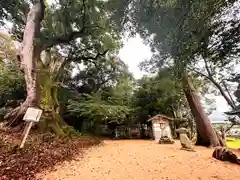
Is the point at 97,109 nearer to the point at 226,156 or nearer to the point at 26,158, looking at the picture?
the point at 26,158

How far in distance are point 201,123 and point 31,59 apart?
925cm

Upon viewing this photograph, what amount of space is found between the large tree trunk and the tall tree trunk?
23.2ft

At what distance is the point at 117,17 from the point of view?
5113 millimetres

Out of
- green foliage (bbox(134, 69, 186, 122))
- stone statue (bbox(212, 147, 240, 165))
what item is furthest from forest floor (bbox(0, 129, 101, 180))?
green foliage (bbox(134, 69, 186, 122))

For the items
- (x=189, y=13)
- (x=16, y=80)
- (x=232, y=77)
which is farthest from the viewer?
(x=16, y=80)

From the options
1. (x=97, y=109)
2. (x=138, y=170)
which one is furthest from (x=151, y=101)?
(x=138, y=170)

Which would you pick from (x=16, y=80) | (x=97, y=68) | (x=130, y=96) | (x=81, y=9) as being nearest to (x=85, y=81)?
(x=97, y=68)

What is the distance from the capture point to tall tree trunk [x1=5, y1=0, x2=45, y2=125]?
23.0 ft

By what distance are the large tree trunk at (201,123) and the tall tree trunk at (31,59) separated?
7.08m

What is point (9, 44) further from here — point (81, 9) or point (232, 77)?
point (232, 77)

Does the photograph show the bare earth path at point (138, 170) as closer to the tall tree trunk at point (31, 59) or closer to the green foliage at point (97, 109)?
the tall tree trunk at point (31, 59)

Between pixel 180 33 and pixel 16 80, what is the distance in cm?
1090

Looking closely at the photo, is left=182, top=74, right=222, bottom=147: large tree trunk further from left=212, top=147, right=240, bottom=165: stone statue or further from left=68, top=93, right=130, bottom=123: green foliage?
left=68, top=93, right=130, bottom=123: green foliage

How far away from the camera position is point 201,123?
9914 mm
